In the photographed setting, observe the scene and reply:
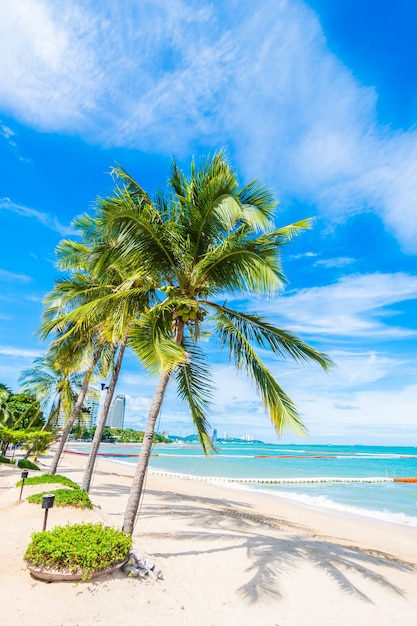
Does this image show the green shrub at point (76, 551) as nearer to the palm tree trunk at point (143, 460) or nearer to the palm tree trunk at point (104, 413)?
the palm tree trunk at point (143, 460)

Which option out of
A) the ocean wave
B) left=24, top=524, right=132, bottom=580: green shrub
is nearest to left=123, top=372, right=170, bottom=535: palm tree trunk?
left=24, top=524, right=132, bottom=580: green shrub

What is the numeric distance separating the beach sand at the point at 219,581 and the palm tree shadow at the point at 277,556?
24mm

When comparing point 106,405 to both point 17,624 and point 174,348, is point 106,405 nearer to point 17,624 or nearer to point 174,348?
point 174,348

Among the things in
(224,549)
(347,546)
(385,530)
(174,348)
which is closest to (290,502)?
(385,530)

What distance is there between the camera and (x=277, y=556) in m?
7.16

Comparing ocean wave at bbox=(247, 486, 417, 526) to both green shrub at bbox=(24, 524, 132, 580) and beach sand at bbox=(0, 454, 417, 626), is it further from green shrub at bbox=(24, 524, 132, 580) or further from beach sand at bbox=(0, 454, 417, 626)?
green shrub at bbox=(24, 524, 132, 580)

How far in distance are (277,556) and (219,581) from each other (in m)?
2.10

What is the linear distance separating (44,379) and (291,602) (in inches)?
724

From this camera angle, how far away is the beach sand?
421 centimetres

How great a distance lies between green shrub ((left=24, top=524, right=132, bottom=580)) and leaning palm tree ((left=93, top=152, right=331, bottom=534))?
3.24 ft

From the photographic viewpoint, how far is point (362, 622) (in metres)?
4.84

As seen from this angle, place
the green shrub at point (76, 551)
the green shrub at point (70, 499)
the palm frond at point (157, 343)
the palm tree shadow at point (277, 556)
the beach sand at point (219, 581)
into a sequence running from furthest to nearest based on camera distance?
the green shrub at point (70, 499) < the palm tree shadow at point (277, 556) < the palm frond at point (157, 343) < the green shrub at point (76, 551) < the beach sand at point (219, 581)

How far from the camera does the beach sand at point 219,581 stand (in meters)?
4.21

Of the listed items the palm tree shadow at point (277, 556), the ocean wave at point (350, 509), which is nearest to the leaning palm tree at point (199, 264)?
the palm tree shadow at point (277, 556)
